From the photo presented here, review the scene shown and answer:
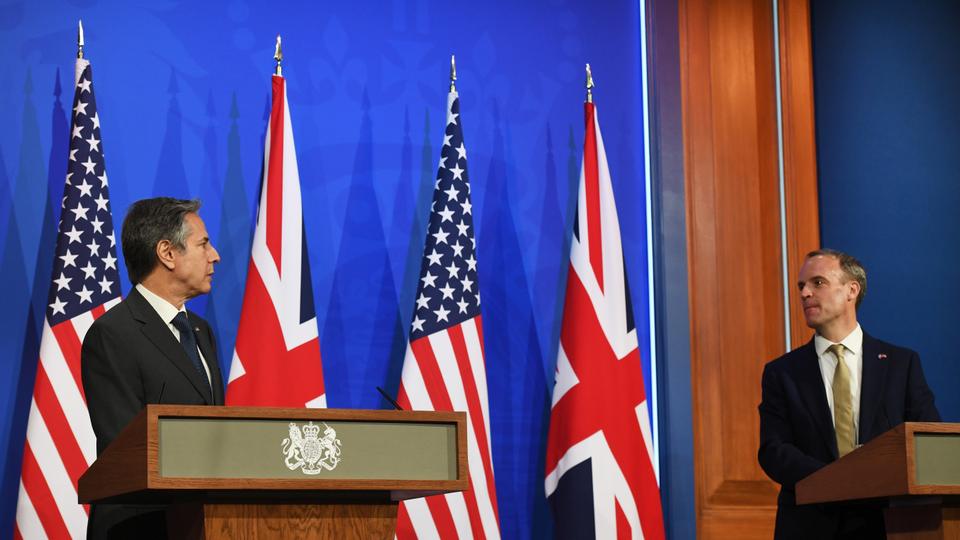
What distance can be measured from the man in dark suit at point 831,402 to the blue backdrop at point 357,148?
1550mm

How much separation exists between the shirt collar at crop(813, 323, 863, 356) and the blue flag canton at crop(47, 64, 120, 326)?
2.42 m

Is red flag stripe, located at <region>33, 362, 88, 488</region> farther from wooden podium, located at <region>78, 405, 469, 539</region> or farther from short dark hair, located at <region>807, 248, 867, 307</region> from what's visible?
short dark hair, located at <region>807, 248, 867, 307</region>

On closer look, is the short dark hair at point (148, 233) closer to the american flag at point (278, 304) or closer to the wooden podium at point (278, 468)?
the wooden podium at point (278, 468)

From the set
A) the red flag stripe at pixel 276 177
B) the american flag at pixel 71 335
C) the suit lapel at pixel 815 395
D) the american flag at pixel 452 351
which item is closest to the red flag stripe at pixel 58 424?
the american flag at pixel 71 335

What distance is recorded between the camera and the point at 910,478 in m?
2.80

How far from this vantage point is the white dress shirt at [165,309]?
297cm

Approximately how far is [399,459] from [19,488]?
7.84ft

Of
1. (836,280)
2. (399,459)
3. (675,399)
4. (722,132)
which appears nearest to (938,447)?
(836,280)

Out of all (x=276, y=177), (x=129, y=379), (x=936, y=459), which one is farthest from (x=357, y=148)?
(x=936, y=459)

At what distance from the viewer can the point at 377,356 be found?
197 inches

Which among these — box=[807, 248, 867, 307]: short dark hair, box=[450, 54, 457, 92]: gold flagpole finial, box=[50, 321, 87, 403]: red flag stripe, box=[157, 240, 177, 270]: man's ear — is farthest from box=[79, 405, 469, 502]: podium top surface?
box=[450, 54, 457, 92]: gold flagpole finial

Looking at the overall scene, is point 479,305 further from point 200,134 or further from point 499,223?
point 200,134

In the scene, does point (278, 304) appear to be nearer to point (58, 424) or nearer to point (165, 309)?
point (58, 424)

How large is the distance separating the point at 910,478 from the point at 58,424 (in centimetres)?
280
